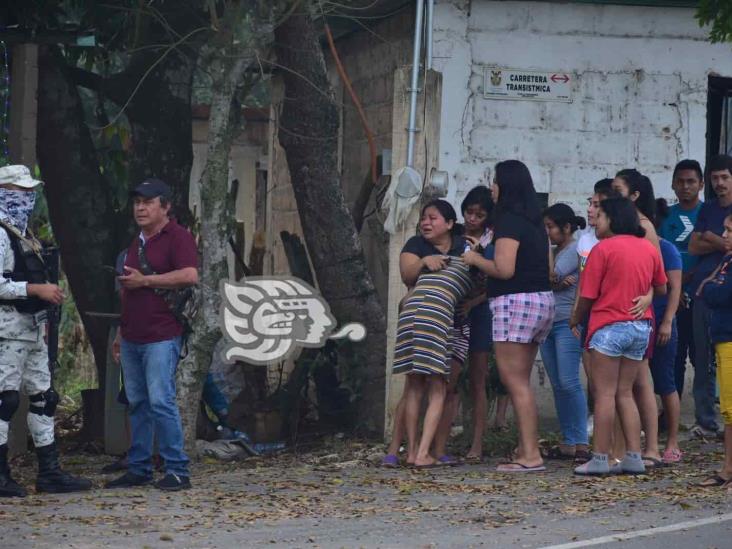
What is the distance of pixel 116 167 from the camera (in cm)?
1182

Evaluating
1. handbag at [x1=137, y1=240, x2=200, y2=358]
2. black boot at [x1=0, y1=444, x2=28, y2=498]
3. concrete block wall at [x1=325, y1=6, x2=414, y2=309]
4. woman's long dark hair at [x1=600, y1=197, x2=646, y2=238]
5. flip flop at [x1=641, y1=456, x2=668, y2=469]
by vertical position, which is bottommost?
black boot at [x1=0, y1=444, x2=28, y2=498]

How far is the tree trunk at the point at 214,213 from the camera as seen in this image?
33.0 ft

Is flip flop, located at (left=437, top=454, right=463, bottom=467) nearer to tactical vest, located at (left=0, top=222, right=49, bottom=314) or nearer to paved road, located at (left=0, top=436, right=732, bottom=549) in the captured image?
paved road, located at (left=0, top=436, right=732, bottom=549)

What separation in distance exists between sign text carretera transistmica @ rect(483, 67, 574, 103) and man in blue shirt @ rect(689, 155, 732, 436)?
1.70m

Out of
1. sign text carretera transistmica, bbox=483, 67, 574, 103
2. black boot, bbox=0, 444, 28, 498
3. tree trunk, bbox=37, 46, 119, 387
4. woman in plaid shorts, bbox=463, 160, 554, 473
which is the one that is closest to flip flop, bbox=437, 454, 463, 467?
woman in plaid shorts, bbox=463, 160, 554, 473

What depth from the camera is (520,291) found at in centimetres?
926

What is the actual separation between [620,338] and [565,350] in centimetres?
106

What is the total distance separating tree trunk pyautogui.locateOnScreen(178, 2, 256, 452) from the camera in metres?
10.0

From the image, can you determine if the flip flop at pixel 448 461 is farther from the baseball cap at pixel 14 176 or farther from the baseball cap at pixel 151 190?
the baseball cap at pixel 14 176

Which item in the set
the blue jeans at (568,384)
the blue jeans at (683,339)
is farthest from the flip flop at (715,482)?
the blue jeans at (683,339)

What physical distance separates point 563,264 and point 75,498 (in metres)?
3.75

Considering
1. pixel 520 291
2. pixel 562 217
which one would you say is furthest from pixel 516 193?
pixel 562 217

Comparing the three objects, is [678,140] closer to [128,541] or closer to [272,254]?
[272,254]

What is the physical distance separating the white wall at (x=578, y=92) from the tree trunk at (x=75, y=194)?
275 centimetres
